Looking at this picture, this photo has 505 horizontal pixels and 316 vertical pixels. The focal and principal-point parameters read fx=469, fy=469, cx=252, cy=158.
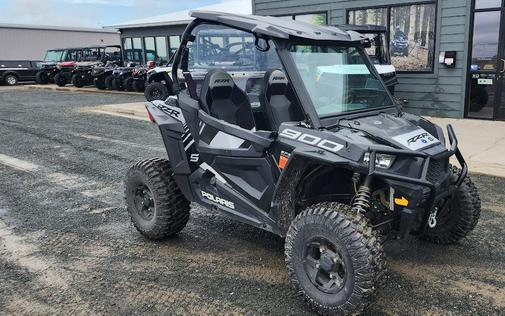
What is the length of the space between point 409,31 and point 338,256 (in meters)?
9.32

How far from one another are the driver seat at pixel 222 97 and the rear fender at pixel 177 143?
324 mm

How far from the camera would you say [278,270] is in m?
3.72

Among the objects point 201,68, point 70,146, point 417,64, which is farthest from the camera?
point 417,64

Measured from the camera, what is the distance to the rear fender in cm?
397

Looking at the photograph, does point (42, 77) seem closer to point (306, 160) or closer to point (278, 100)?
point (278, 100)

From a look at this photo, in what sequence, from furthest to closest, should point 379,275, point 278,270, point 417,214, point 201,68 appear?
point 201,68, point 278,270, point 417,214, point 379,275

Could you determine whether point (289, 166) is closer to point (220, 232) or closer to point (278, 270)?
point (278, 270)

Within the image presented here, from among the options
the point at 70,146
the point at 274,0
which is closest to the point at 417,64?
the point at 274,0

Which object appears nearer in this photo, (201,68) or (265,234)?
(201,68)

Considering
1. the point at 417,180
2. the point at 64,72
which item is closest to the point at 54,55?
the point at 64,72

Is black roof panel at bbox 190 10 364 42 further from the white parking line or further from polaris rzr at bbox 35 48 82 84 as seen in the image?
polaris rzr at bbox 35 48 82 84

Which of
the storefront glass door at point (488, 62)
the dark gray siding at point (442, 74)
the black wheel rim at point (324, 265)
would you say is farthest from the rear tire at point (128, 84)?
the black wheel rim at point (324, 265)

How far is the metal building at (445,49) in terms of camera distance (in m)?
9.78

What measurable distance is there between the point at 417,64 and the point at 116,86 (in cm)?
1419
